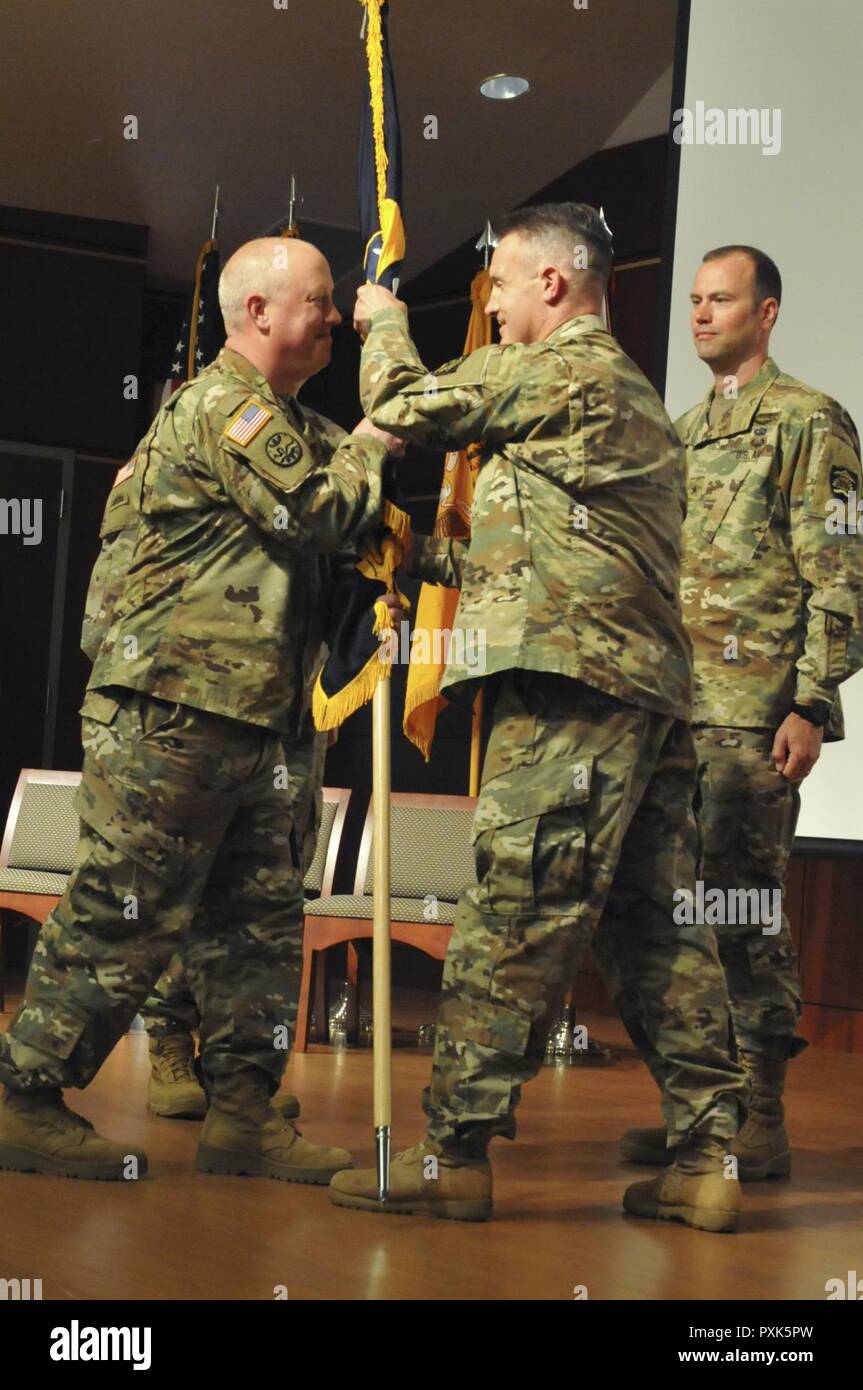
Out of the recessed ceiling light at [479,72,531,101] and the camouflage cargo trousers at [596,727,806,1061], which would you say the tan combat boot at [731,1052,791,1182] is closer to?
the camouflage cargo trousers at [596,727,806,1061]

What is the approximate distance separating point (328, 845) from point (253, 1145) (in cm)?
236

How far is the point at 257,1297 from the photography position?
197 centimetres

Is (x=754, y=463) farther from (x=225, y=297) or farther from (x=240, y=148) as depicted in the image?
(x=240, y=148)

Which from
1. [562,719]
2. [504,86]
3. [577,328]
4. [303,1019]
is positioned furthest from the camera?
[504,86]

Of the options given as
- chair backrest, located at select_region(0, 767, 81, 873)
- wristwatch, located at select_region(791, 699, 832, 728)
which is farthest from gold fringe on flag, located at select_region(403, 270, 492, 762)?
wristwatch, located at select_region(791, 699, 832, 728)

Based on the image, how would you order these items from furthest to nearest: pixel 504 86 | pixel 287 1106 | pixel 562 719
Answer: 1. pixel 504 86
2. pixel 287 1106
3. pixel 562 719

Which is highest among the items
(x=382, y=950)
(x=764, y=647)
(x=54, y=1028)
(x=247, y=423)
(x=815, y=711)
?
(x=247, y=423)

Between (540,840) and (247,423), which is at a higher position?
(247,423)

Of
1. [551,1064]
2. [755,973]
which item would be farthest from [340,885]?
[755,973]

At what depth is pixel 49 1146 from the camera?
2666 mm

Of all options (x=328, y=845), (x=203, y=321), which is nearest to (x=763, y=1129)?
(x=328, y=845)

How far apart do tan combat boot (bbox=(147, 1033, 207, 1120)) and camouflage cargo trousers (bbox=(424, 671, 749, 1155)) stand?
1051 mm

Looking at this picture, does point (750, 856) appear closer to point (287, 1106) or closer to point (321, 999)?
point (287, 1106)

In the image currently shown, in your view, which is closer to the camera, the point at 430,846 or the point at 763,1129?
the point at 763,1129
